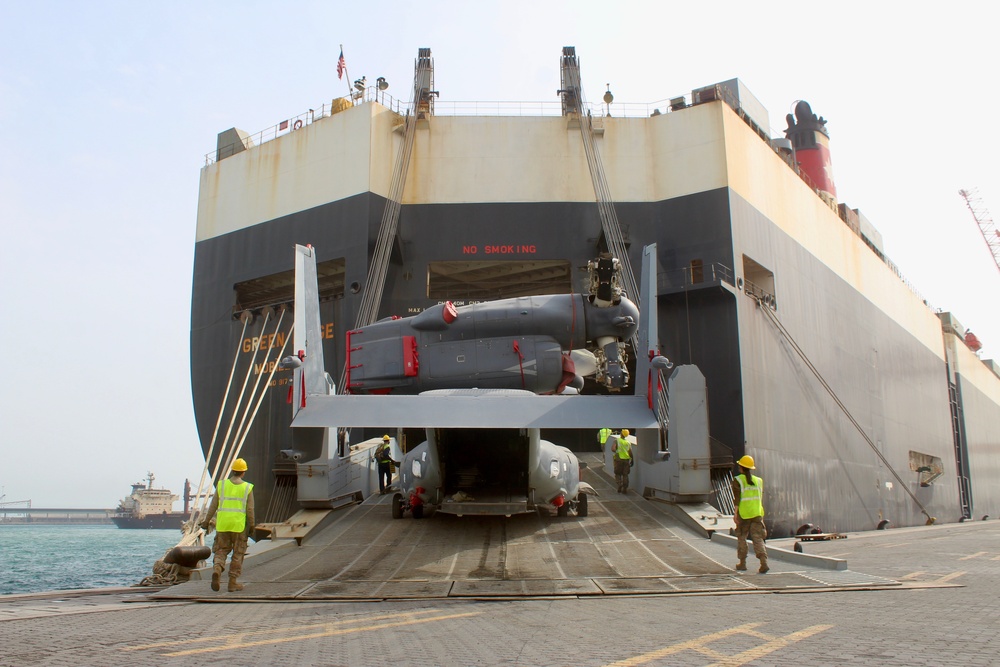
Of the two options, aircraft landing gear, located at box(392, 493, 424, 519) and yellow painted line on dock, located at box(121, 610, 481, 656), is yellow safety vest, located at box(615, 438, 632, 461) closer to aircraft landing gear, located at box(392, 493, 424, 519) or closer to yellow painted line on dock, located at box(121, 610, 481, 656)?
aircraft landing gear, located at box(392, 493, 424, 519)

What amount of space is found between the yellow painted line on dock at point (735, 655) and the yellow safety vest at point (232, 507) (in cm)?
509

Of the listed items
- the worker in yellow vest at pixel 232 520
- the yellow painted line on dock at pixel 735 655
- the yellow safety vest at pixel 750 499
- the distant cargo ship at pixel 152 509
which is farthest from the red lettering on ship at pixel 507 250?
the distant cargo ship at pixel 152 509

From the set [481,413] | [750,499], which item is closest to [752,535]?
[750,499]

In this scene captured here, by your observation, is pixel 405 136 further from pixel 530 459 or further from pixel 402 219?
pixel 530 459

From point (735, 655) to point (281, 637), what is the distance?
282cm

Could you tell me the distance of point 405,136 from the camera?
69.2 ft

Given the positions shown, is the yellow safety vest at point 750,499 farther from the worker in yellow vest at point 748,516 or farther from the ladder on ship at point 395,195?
the ladder on ship at point 395,195

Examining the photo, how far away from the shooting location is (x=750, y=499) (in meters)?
8.51

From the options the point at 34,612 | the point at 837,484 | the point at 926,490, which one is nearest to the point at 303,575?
the point at 34,612

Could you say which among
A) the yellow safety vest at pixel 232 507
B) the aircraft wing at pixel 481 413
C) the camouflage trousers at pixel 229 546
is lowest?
the camouflage trousers at pixel 229 546

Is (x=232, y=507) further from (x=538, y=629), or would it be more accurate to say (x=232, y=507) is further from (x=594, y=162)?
(x=594, y=162)

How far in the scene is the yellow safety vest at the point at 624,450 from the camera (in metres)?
15.2

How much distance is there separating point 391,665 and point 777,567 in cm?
604

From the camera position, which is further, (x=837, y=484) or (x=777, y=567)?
(x=837, y=484)
